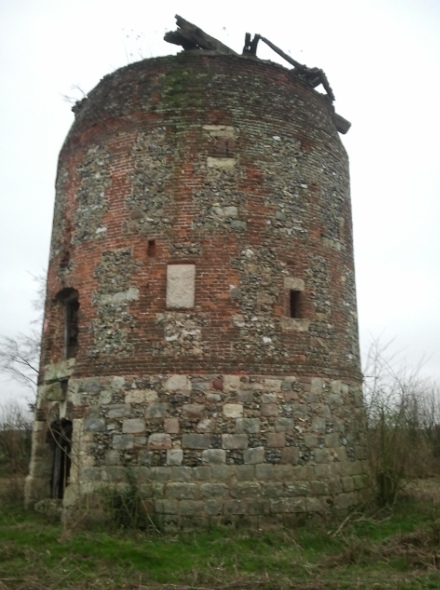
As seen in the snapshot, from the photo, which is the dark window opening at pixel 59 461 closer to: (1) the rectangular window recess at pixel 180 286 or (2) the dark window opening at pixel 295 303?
(1) the rectangular window recess at pixel 180 286

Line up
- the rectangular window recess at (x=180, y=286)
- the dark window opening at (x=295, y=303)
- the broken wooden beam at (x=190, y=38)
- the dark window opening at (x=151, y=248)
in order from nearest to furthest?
the rectangular window recess at (x=180, y=286)
the dark window opening at (x=151, y=248)
the dark window opening at (x=295, y=303)
the broken wooden beam at (x=190, y=38)

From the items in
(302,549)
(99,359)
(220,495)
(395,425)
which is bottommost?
(302,549)

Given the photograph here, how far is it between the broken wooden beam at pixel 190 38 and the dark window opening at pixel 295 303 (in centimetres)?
513

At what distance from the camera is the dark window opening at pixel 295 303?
10.6 m

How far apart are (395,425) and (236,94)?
6.92 meters

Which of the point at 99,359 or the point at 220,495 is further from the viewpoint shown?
the point at 99,359

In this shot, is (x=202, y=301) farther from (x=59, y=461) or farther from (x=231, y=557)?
(x=59, y=461)

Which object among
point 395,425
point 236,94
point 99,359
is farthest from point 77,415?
point 236,94

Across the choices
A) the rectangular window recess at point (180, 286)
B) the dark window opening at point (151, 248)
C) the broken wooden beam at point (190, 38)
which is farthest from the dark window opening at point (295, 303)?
the broken wooden beam at point (190, 38)

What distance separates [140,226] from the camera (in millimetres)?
10570

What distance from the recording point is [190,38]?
1188cm

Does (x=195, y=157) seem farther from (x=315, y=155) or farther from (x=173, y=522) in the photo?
(x=173, y=522)

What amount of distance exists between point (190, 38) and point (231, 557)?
9.63 m

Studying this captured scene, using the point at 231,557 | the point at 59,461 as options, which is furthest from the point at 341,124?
the point at 231,557
